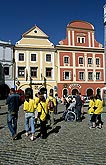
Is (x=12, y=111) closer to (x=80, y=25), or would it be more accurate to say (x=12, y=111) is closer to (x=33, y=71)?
(x=33, y=71)

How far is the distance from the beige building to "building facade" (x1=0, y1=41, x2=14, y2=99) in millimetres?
885

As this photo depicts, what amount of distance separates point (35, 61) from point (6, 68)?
195 inches

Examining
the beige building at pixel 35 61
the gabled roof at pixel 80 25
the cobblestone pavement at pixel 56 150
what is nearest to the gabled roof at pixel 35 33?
the beige building at pixel 35 61

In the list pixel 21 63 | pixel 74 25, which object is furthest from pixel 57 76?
pixel 74 25

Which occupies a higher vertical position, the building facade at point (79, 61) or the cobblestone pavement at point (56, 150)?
the building facade at point (79, 61)

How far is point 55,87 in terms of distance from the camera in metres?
43.5

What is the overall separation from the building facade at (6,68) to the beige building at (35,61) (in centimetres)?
89

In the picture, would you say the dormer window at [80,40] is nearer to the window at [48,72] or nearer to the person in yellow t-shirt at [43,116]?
the window at [48,72]

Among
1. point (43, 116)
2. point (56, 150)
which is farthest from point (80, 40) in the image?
point (56, 150)

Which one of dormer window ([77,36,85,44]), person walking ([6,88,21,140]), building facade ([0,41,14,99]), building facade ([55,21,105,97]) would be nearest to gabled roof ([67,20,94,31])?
building facade ([55,21,105,97])

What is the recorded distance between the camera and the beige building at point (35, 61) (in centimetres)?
4312

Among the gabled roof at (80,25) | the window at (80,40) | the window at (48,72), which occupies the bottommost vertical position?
the window at (48,72)

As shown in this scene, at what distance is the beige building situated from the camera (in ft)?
141

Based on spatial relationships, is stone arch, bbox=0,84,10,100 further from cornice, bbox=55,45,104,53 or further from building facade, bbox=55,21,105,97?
cornice, bbox=55,45,104,53
